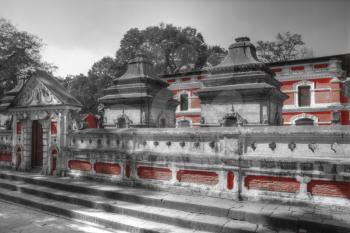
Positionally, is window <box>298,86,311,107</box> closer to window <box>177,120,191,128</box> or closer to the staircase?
window <box>177,120,191,128</box>

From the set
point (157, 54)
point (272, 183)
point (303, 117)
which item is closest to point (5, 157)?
point (272, 183)

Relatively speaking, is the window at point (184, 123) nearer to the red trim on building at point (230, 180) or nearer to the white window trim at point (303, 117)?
the white window trim at point (303, 117)

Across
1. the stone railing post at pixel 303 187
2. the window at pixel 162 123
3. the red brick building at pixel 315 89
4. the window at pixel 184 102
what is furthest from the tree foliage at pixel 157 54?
the stone railing post at pixel 303 187

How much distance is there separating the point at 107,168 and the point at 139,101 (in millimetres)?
4761

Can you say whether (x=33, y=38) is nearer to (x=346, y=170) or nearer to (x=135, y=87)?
(x=135, y=87)

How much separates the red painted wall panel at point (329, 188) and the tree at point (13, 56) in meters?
20.5

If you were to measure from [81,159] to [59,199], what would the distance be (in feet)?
6.09

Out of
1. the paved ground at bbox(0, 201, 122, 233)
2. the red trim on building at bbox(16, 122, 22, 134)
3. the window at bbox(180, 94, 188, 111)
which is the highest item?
the window at bbox(180, 94, 188, 111)

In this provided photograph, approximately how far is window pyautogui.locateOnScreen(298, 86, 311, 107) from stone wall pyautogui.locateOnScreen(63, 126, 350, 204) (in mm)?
18595

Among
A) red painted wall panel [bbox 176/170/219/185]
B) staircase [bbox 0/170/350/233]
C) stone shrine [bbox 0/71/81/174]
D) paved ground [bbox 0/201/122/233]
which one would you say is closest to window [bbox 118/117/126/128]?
stone shrine [bbox 0/71/81/174]

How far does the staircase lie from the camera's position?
17.6 ft

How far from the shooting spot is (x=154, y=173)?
8.07 m

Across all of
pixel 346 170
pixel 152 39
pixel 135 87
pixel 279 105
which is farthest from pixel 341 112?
pixel 152 39

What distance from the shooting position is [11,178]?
10.7m
